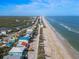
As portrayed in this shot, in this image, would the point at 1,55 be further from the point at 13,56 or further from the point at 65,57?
the point at 65,57

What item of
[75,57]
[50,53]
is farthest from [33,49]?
[75,57]

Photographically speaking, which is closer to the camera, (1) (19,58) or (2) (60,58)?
(1) (19,58)

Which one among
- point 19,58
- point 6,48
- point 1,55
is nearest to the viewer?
point 19,58

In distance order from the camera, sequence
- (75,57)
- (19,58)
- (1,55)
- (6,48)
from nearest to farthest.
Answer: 1. (19,58)
2. (1,55)
3. (75,57)
4. (6,48)

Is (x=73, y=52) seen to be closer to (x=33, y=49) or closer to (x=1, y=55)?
(x=33, y=49)

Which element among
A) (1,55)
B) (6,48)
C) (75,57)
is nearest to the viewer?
(1,55)

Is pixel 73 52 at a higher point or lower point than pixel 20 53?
lower

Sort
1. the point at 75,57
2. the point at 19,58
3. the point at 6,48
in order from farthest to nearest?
the point at 6,48 < the point at 75,57 < the point at 19,58

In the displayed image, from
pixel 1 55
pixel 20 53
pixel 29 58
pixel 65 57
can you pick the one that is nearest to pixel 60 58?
pixel 65 57

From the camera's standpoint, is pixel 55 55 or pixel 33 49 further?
pixel 33 49
